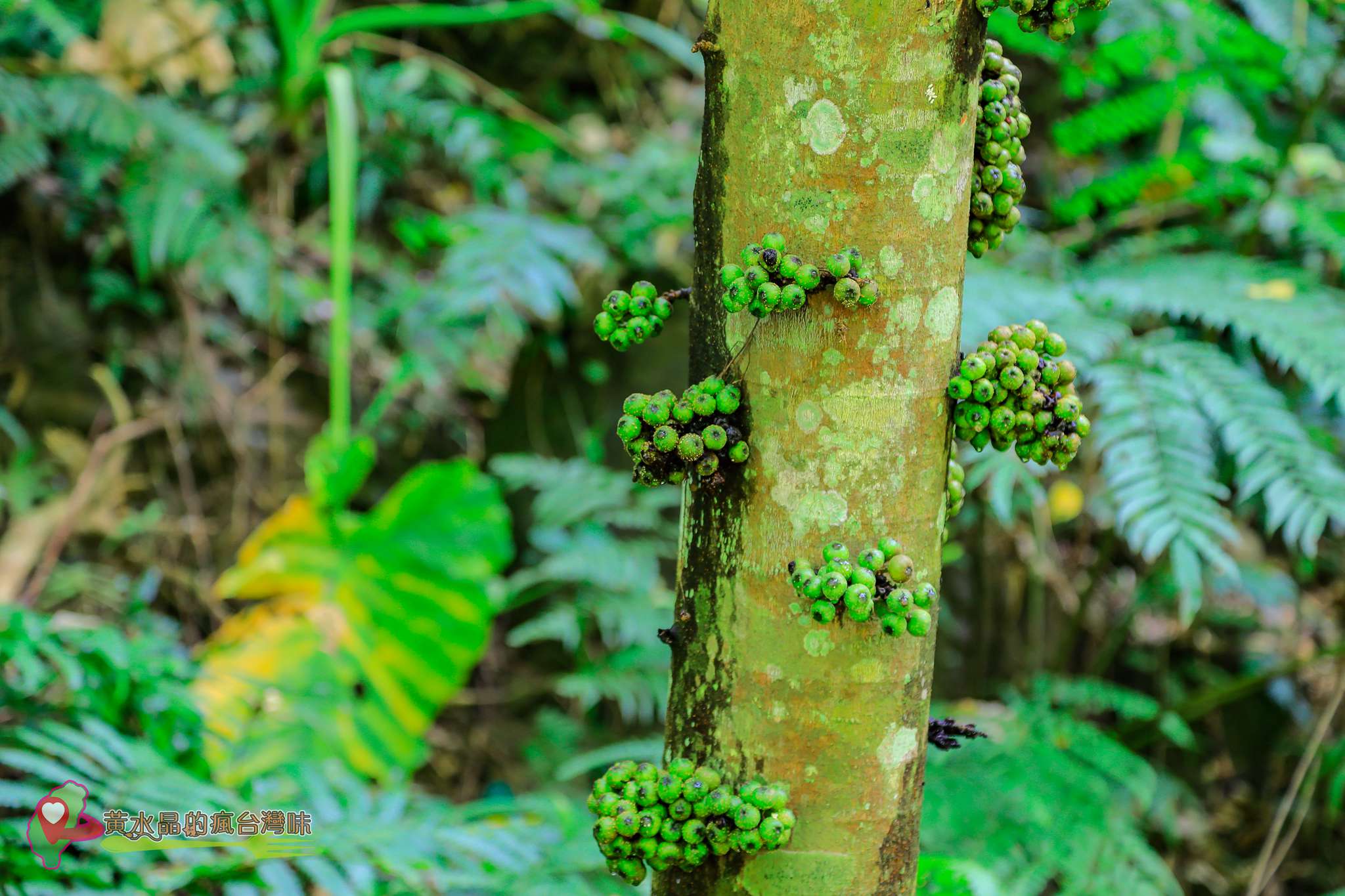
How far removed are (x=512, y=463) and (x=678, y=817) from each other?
2334 millimetres

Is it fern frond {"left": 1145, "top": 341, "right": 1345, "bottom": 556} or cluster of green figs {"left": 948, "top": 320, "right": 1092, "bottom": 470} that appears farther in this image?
fern frond {"left": 1145, "top": 341, "right": 1345, "bottom": 556}

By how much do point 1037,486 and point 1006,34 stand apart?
56.3 inches

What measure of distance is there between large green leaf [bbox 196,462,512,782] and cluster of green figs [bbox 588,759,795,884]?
2073 mm

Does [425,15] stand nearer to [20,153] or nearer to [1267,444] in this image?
[20,153]

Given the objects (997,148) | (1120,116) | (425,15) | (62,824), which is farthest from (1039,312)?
(62,824)

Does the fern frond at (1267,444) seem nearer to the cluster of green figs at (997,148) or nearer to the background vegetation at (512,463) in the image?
the background vegetation at (512,463)

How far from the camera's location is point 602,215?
3975mm

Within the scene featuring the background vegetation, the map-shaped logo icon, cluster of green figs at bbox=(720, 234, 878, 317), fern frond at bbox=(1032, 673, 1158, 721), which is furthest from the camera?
fern frond at bbox=(1032, 673, 1158, 721)

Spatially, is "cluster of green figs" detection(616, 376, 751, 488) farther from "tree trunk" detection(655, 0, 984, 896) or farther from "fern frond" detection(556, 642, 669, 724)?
"fern frond" detection(556, 642, 669, 724)

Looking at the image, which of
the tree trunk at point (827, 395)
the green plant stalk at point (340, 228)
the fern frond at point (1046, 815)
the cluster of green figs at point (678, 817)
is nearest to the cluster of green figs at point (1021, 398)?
the tree trunk at point (827, 395)

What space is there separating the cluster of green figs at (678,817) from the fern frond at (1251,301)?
1805mm

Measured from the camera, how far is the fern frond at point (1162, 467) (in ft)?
6.77

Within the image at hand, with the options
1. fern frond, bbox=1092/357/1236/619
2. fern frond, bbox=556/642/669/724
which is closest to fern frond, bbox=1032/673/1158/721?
fern frond, bbox=1092/357/1236/619

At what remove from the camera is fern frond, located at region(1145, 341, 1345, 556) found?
2082 millimetres
